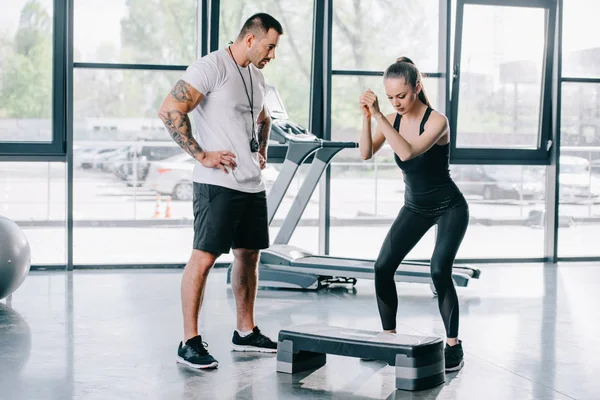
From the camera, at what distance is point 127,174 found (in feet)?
22.6

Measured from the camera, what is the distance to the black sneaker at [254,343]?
12.7ft

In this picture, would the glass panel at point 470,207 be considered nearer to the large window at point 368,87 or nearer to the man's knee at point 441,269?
the large window at point 368,87

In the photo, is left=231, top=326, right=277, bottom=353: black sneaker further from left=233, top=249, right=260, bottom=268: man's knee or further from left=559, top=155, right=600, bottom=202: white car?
left=559, top=155, right=600, bottom=202: white car

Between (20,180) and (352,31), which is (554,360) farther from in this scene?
(20,180)

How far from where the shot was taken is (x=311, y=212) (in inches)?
289

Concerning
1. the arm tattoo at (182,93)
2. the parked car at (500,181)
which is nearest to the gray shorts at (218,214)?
the arm tattoo at (182,93)

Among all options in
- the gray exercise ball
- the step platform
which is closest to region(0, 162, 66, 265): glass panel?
the gray exercise ball

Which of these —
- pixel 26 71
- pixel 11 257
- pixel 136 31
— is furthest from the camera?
pixel 136 31

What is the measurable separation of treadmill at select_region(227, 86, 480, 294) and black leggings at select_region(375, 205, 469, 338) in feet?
6.16

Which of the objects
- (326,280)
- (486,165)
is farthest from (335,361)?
(486,165)

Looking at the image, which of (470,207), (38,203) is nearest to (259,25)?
(38,203)

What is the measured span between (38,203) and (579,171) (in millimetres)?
4745

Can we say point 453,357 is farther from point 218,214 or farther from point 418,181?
point 218,214

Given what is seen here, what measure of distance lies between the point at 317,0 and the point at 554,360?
4033mm
